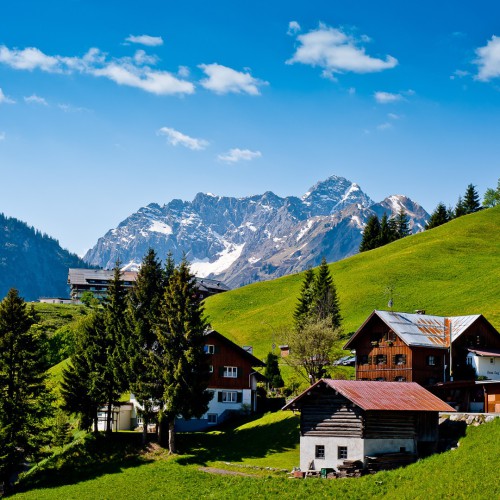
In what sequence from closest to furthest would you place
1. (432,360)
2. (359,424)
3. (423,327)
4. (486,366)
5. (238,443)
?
(359,424) → (238,443) → (432,360) → (486,366) → (423,327)

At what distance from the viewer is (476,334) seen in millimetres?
73938

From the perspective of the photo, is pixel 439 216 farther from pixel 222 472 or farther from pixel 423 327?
pixel 222 472

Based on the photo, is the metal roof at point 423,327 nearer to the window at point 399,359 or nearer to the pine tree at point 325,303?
the window at point 399,359

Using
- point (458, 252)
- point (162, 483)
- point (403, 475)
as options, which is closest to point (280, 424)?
point (162, 483)

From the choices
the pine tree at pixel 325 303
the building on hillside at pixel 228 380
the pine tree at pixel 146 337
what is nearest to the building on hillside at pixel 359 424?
the pine tree at pixel 146 337

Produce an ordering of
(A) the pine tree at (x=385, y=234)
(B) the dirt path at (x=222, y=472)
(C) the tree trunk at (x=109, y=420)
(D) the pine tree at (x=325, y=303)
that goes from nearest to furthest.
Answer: (B) the dirt path at (x=222, y=472), (C) the tree trunk at (x=109, y=420), (D) the pine tree at (x=325, y=303), (A) the pine tree at (x=385, y=234)

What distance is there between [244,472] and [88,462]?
16.2m

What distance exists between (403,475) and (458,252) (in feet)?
367

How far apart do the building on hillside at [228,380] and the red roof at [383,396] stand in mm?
21925

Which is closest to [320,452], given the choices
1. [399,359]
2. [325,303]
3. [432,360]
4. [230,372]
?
[399,359]

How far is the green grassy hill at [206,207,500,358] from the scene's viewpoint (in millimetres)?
117938

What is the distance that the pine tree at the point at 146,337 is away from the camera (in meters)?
59.0

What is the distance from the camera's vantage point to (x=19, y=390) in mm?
59219

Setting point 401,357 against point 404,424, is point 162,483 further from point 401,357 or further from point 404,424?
point 401,357
